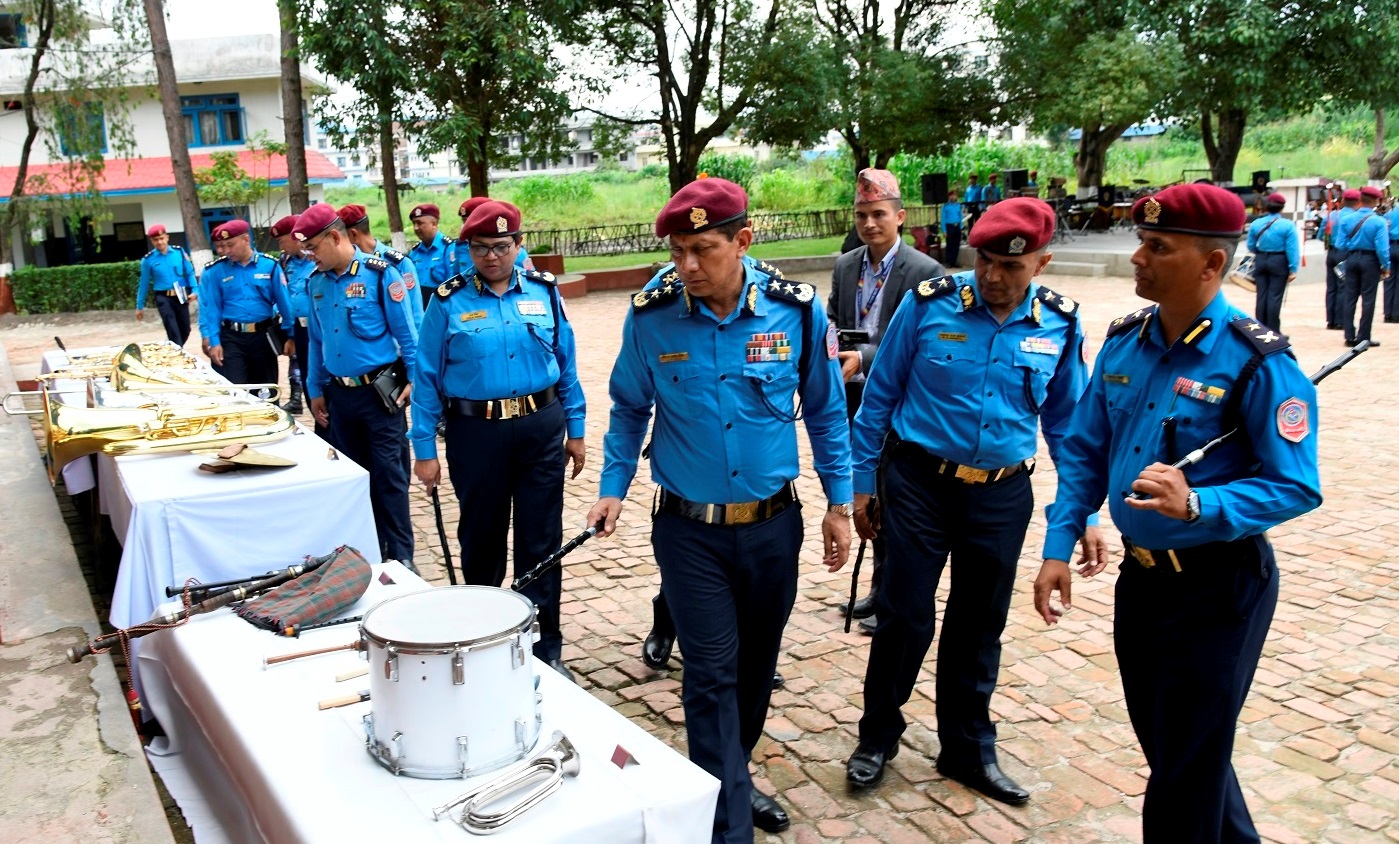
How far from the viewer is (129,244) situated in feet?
116

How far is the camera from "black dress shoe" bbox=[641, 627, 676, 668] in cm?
513

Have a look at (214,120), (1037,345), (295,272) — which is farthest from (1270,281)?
(214,120)

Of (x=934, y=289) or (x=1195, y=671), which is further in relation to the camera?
(x=934, y=289)

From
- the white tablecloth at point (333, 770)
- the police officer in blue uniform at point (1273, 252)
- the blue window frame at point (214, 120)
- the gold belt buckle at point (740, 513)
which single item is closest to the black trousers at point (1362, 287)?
the police officer in blue uniform at point (1273, 252)

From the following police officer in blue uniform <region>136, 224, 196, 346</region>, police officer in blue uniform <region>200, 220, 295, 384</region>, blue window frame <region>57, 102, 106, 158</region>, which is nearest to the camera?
police officer in blue uniform <region>200, 220, 295, 384</region>

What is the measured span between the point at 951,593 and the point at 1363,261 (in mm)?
12126

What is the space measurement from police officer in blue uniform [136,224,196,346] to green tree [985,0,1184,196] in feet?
51.8

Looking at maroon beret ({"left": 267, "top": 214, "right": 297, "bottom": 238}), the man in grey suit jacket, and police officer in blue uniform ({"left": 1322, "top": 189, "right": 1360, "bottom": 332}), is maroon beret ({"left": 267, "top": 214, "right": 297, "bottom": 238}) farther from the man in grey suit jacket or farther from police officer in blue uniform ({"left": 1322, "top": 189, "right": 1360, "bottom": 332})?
police officer in blue uniform ({"left": 1322, "top": 189, "right": 1360, "bottom": 332})

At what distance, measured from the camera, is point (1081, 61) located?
21.6m

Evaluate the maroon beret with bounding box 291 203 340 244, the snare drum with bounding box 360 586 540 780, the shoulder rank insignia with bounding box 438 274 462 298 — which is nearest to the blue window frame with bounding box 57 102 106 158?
the maroon beret with bounding box 291 203 340 244

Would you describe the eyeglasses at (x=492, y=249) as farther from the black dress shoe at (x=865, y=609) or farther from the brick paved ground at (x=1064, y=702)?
the black dress shoe at (x=865, y=609)

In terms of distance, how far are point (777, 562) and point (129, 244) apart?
37.3 m

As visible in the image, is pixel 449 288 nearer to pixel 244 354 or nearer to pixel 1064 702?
pixel 1064 702

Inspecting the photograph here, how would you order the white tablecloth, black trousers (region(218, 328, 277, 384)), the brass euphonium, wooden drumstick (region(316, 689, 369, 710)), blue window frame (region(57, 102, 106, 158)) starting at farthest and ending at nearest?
blue window frame (region(57, 102, 106, 158)) → black trousers (region(218, 328, 277, 384)) → the brass euphonium → wooden drumstick (region(316, 689, 369, 710)) → the white tablecloth
